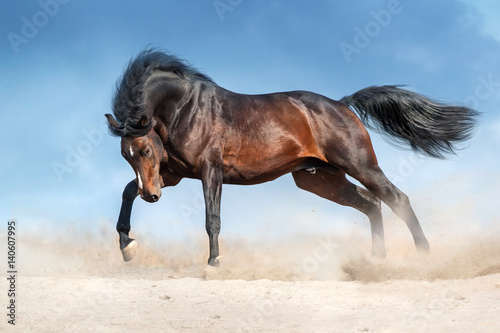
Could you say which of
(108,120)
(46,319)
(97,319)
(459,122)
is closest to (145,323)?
(97,319)

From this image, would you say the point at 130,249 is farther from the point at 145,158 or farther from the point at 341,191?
the point at 341,191

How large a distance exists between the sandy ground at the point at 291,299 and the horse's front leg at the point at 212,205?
0.22m

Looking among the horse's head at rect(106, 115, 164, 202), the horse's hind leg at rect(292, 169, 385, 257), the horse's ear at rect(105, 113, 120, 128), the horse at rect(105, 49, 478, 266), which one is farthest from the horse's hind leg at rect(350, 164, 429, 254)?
the horse's ear at rect(105, 113, 120, 128)

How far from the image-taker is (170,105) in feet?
25.2

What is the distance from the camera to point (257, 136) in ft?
25.8

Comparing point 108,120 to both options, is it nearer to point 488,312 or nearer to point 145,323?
point 145,323

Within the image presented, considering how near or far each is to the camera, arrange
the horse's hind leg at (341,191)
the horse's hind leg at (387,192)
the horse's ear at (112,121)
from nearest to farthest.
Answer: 1. the horse's ear at (112,121)
2. the horse's hind leg at (387,192)
3. the horse's hind leg at (341,191)

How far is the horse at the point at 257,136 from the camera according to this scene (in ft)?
24.2

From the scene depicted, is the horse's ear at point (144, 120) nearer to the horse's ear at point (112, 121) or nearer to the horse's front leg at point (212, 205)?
the horse's ear at point (112, 121)

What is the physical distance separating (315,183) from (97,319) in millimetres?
4605

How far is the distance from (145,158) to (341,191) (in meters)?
3.20

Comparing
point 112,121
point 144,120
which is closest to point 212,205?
point 144,120

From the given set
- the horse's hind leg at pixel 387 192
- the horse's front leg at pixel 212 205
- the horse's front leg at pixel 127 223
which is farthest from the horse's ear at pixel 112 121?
the horse's hind leg at pixel 387 192

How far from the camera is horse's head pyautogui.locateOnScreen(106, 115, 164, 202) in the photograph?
7215 millimetres
